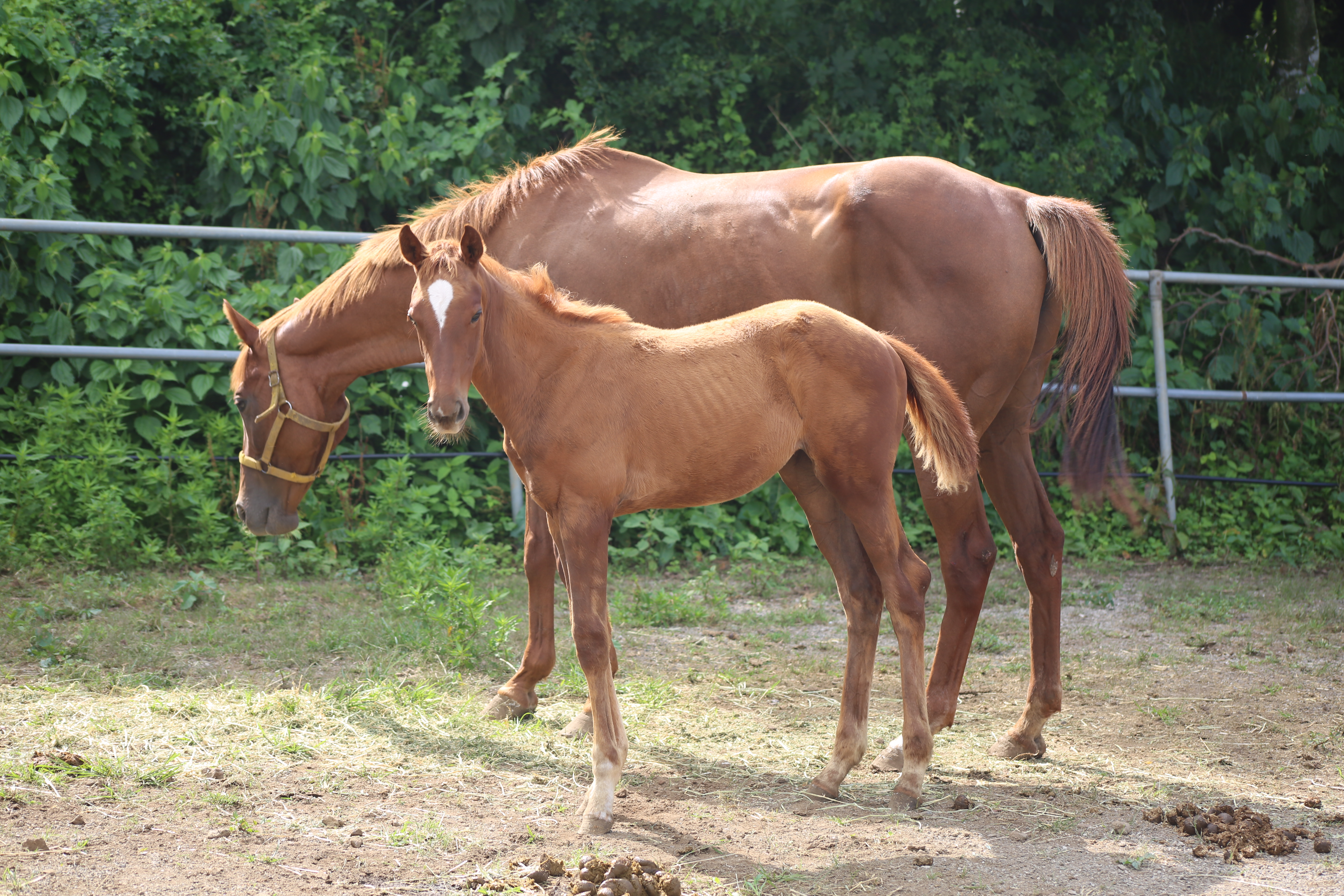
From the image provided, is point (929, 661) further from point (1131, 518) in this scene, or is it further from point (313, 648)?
point (313, 648)

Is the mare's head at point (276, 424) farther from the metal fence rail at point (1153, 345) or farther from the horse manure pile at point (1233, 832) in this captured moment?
the horse manure pile at point (1233, 832)

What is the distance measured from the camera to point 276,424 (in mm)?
4332

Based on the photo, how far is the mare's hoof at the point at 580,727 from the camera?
4000 mm

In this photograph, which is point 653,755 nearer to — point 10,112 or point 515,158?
point 515,158

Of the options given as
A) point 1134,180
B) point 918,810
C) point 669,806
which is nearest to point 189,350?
point 669,806

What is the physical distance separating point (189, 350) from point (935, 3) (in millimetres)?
5990

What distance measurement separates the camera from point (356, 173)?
24.7 feet

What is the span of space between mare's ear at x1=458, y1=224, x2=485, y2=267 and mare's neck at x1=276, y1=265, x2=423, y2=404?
113 cm

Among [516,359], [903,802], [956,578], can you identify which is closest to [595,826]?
[903,802]

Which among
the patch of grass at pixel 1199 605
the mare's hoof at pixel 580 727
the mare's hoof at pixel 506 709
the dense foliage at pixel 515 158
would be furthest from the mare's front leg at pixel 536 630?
the patch of grass at pixel 1199 605

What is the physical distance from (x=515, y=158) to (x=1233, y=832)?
6.63 meters

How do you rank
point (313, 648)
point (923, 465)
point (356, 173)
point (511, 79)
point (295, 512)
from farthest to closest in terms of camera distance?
point (511, 79) → point (356, 173) → point (313, 648) → point (295, 512) → point (923, 465)

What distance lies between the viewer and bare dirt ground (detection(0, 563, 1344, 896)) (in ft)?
9.33

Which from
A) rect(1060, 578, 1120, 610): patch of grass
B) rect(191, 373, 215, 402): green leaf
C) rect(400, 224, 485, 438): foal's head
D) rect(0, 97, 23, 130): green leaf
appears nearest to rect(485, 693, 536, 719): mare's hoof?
rect(400, 224, 485, 438): foal's head
